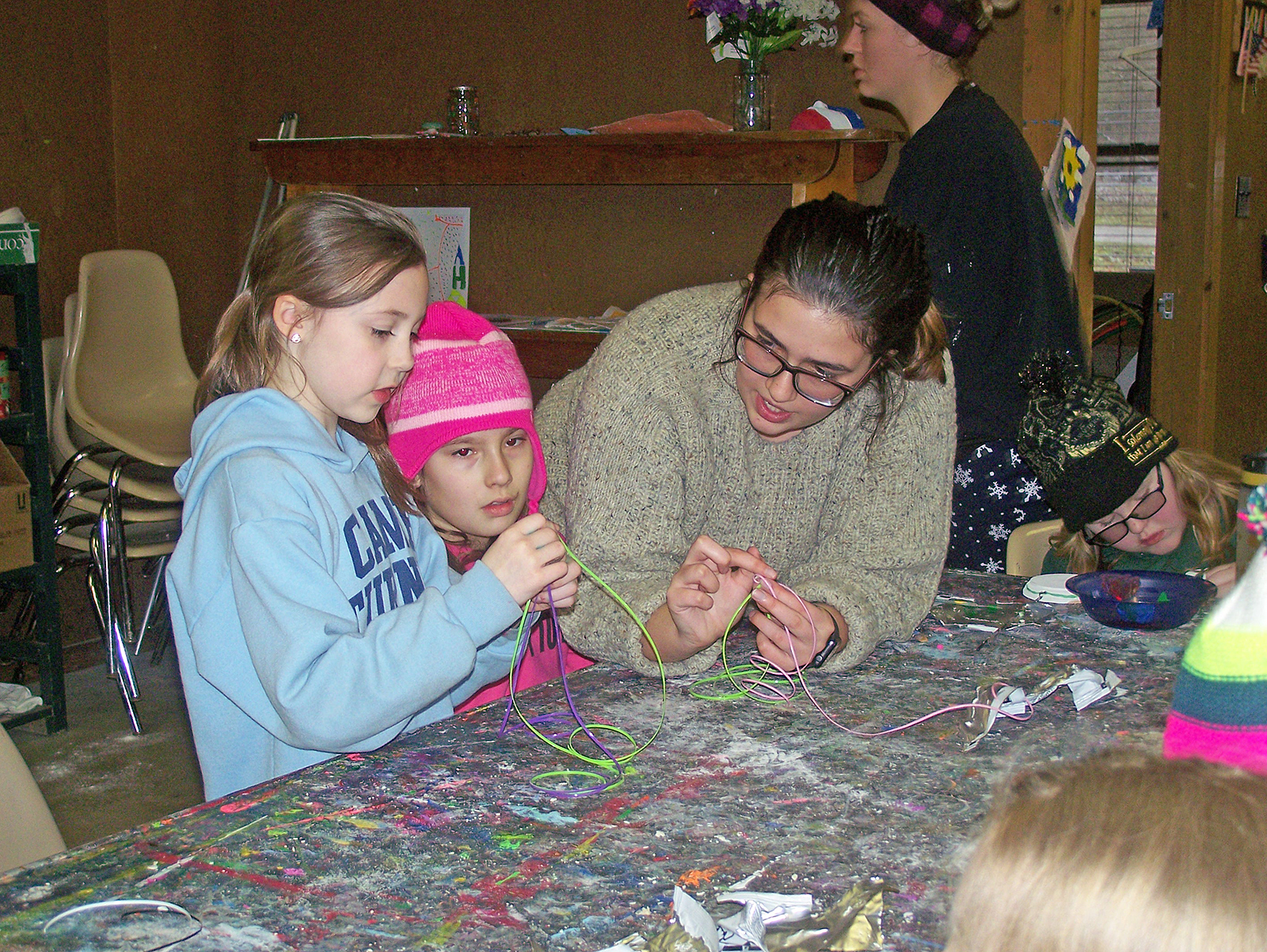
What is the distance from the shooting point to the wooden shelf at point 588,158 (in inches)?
137

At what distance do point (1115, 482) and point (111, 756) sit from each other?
2.73m

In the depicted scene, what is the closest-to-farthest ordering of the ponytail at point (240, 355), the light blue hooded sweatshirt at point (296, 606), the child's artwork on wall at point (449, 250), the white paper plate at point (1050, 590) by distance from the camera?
the light blue hooded sweatshirt at point (296, 606) → the ponytail at point (240, 355) → the white paper plate at point (1050, 590) → the child's artwork on wall at point (449, 250)

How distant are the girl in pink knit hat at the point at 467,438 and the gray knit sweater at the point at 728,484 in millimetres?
165

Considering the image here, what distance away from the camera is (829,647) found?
4.72ft

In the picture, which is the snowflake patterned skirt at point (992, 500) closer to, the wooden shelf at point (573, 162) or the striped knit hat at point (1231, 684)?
the wooden shelf at point (573, 162)

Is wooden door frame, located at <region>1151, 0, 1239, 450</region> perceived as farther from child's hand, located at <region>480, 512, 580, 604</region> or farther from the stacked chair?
child's hand, located at <region>480, 512, 580, 604</region>

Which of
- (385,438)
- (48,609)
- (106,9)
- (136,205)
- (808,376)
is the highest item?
(106,9)

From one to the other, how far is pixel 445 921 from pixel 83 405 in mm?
3401

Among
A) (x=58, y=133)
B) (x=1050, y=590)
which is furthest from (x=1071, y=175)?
(x=58, y=133)

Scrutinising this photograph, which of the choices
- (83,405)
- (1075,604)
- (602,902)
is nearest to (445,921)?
(602,902)

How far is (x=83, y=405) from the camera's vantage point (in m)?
3.74

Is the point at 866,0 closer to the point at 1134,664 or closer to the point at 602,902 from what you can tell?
the point at 1134,664

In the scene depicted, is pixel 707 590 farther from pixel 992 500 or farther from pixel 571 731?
pixel 992 500

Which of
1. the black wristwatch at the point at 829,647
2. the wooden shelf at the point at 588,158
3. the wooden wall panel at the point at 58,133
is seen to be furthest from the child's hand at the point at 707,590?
the wooden wall panel at the point at 58,133
